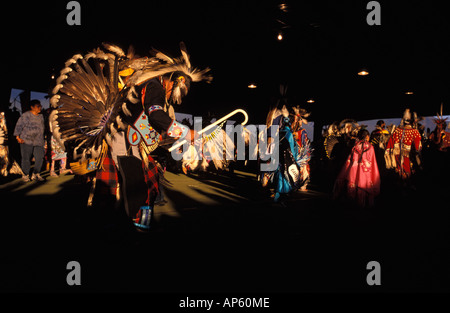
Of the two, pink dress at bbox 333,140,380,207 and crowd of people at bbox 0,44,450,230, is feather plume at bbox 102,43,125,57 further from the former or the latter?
pink dress at bbox 333,140,380,207

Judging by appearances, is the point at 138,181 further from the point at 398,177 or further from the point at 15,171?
the point at 398,177

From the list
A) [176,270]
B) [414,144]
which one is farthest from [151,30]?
[414,144]

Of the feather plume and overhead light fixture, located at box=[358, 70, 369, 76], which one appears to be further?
overhead light fixture, located at box=[358, 70, 369, 76]

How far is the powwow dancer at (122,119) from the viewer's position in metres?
2.53

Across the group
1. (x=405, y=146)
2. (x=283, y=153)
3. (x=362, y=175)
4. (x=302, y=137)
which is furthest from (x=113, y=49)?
(x=405, y=146)

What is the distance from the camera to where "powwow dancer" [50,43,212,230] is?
2525mm

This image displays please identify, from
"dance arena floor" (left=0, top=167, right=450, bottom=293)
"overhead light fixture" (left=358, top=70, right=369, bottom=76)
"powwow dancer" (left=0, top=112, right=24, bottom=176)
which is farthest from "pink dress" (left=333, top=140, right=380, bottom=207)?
"powwow dancer" (left=0, top=112, right=24, bottom=176)

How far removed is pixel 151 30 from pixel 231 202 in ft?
13.2

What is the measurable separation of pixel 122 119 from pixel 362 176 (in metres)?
4.32

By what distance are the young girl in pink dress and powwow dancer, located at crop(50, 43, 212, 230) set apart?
12.1 ft

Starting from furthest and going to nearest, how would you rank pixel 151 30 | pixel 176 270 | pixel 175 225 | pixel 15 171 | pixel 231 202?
pixel 15 171 < pixel 151 30 < pixel 231 202 < pixel 175 225 < pixel 176 270

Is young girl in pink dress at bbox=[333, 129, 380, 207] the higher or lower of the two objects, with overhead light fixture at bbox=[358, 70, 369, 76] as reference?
lower

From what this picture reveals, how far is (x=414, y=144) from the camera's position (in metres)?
7.28
